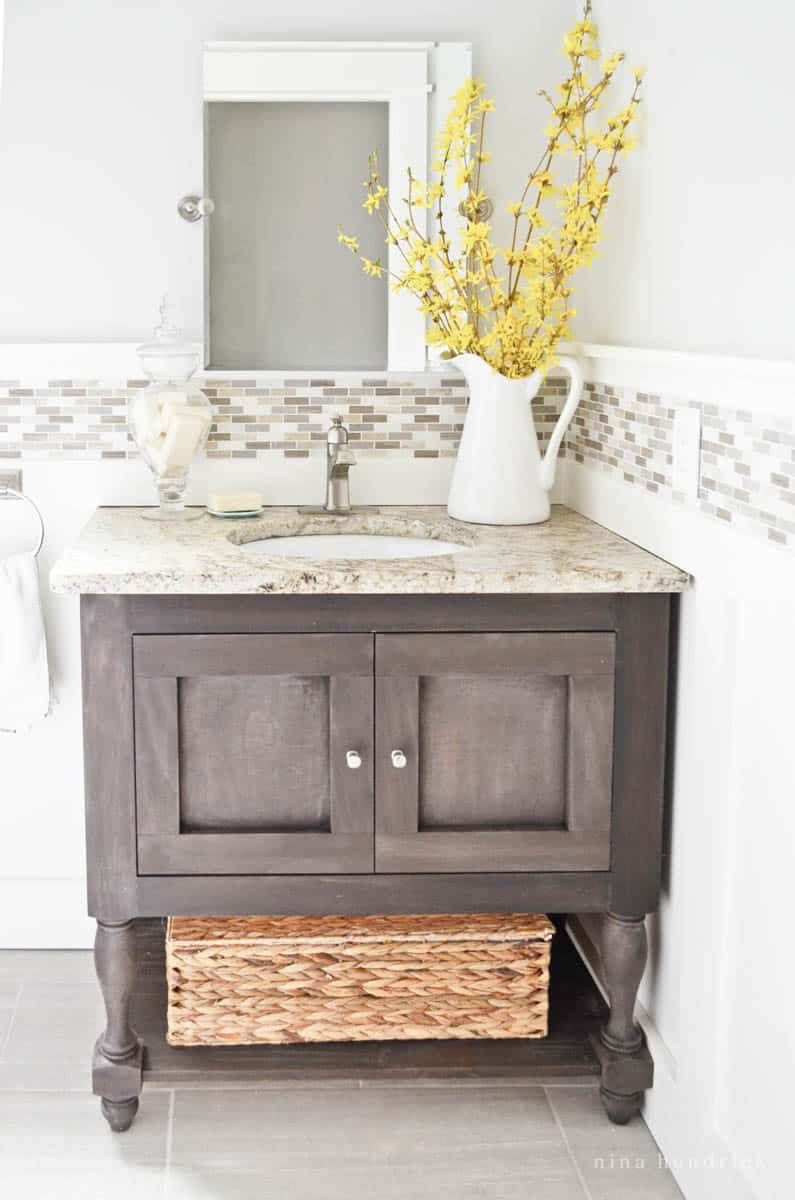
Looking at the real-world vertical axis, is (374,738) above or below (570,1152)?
above

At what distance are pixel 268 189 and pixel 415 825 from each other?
1176 mm

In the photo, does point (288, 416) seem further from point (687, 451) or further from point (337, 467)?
point (687, 451)

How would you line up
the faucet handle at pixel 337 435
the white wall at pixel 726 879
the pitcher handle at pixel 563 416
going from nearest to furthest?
the white wall at pixel 726 879
the pitcher handle at pixel 563 416
the faucet handle at pixel 337 435

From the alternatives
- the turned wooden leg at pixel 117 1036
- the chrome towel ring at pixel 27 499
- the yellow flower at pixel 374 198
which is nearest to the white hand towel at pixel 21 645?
the chrome towel ring at pixel 27 499

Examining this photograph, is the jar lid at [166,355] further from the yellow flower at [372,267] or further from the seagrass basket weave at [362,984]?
the seagrass basket weave at [362,984]

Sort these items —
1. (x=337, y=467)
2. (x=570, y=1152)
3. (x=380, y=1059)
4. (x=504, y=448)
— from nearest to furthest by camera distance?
(x=570, y=1152), (x=380, y=1059), (x=504, y=448), (x=337, y=467)

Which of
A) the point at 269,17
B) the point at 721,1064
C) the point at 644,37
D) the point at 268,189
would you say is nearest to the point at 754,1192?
the point at 721,1064

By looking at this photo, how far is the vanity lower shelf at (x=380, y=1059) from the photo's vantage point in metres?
2.04

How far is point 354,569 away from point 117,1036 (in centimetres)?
78

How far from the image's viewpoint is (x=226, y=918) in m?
2.16

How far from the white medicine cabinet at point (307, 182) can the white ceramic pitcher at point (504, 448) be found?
0.92 ft

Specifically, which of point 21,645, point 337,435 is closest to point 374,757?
point 337,435

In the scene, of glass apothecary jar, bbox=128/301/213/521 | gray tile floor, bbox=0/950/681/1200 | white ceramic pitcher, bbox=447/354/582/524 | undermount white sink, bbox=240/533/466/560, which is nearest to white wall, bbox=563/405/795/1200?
gray tile floor, bbox=0/950/681/1200

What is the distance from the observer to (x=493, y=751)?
1895 mm
